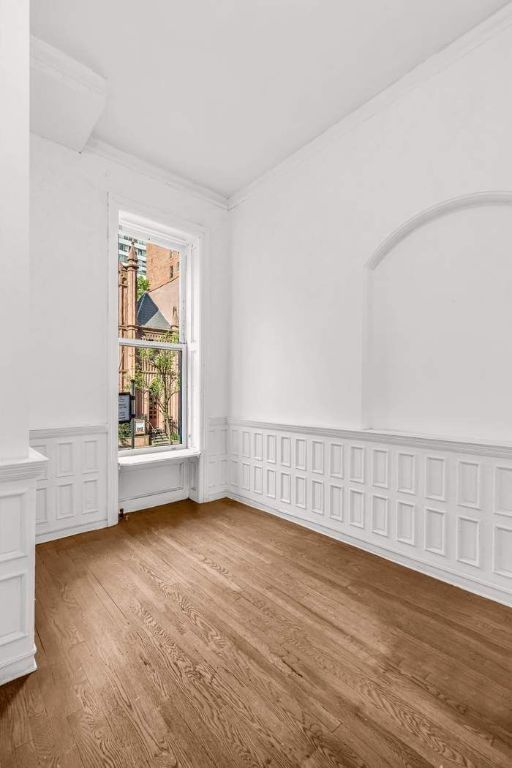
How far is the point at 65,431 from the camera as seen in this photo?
3.04m

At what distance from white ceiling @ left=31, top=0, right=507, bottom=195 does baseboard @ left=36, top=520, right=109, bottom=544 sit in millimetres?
3188

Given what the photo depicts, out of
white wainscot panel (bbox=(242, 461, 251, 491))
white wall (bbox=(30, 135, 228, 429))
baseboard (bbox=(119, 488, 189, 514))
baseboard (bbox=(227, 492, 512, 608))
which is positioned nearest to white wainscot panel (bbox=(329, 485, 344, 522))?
baseboard (bbox=(227, 492, 512, 608))

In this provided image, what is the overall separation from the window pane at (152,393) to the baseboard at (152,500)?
1.63 feet

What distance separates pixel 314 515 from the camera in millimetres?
3156

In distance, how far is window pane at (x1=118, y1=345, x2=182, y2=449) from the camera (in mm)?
3672

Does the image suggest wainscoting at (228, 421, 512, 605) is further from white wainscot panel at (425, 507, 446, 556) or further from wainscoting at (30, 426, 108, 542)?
wainscoting at (30, 426, 108, 542)

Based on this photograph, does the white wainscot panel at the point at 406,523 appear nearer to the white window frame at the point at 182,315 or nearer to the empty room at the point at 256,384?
the empty room at the point at 256,384

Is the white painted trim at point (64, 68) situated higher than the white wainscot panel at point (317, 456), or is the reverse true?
the white painted trim at point (64, 68)

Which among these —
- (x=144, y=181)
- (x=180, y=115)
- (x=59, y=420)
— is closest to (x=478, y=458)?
(x=59, y=420)

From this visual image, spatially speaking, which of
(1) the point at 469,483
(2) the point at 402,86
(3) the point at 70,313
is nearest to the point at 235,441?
(3) the point at 70,313

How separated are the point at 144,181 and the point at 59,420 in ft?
7.36

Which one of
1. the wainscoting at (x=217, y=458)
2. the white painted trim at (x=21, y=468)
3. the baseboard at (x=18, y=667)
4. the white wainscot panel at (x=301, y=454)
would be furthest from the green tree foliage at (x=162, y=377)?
the baseboard at (x=18, y=667)

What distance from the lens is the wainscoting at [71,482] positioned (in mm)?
2957

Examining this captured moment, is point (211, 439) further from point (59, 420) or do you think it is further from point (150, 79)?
point (150, 79)
